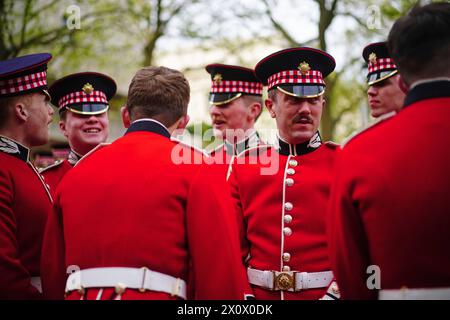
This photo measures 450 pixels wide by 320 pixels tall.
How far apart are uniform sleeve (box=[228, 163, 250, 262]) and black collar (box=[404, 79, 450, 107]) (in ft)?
5.46

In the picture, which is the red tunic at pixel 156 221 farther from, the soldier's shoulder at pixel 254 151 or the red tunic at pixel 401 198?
the soldier's shoulder at pixel 254 151

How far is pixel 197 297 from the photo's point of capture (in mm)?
2934

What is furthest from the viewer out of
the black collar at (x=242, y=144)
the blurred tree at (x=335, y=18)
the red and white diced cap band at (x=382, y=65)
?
the blurred tree at (x=335, y=18)

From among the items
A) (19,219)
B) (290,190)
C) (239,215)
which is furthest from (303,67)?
(19,219)

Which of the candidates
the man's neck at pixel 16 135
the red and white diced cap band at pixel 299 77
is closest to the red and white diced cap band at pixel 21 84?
the man's neck at pixel 16 135

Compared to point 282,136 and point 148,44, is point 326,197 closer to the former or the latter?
Result: point 282,136

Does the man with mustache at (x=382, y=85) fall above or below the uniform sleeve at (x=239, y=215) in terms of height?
above

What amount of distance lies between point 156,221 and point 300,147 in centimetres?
152

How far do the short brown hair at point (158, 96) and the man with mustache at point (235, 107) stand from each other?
325cm

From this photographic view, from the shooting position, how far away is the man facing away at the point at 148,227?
9.30ft

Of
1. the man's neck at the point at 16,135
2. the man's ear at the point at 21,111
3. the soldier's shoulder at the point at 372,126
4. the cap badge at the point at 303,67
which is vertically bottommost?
the soldier's shoulder at the point at 372,126

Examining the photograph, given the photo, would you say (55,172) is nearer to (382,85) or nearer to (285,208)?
(285,208)

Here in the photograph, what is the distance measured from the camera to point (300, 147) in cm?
405

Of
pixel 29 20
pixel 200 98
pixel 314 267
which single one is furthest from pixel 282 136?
pixel 200 98
